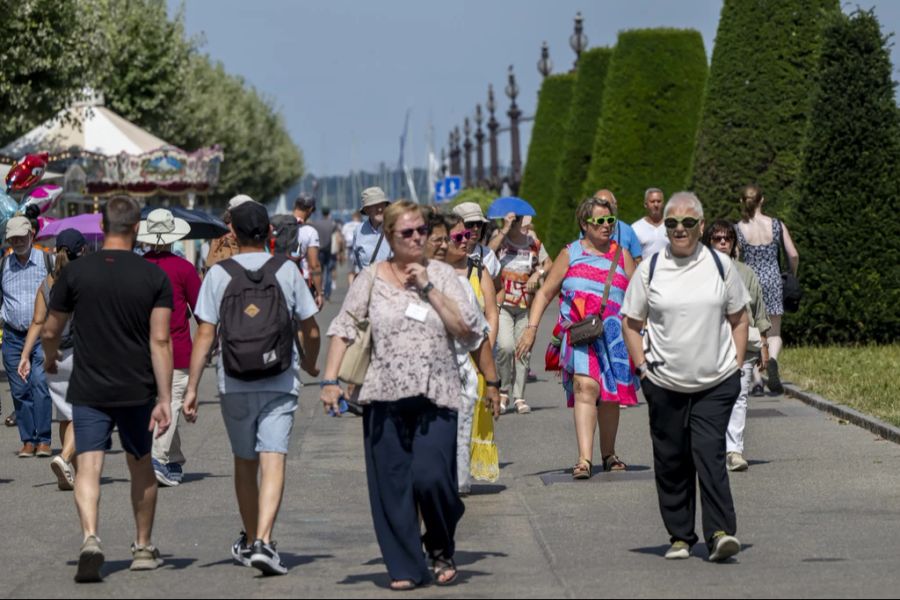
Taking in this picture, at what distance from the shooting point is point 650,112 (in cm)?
3353

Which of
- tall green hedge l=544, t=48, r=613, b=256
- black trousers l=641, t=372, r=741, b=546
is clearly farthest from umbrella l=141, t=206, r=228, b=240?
tall green hedge l=544, t=48, r=613, b=256

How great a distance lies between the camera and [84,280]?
8.29m

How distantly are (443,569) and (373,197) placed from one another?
650cm

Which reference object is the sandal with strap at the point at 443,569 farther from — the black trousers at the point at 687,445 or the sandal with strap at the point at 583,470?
the sandal with strap at the point at 583,470

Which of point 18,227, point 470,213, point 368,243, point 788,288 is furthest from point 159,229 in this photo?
point 788,288

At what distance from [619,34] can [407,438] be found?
87.1ft

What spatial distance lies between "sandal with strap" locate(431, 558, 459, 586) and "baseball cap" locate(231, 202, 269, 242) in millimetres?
1607

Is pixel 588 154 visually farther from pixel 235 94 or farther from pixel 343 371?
pixel 235 94

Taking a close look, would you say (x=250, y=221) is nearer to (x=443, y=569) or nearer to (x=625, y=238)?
(x=443, y=569)

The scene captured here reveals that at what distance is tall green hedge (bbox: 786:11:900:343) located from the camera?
1953 centimetres

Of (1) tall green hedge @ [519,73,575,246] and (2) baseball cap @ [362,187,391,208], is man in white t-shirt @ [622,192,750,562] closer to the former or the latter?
(2) baseball cap @ [362,187,391,208]

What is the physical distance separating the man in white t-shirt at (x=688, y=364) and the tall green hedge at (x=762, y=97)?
46.8 ft

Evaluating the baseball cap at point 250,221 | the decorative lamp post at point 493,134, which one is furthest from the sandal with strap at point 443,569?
the decorative lamp post at point 493,134

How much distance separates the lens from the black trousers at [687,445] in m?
8.41
